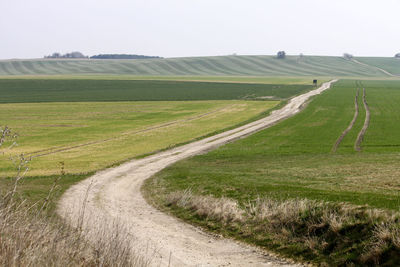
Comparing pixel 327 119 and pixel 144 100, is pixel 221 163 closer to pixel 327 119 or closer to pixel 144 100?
pixel 327 119

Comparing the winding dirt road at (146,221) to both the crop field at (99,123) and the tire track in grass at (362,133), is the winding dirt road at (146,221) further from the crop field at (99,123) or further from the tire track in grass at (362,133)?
the tire track in grass at (362,133)

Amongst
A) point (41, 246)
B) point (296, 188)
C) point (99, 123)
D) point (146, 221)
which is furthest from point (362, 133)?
point (41, 246)

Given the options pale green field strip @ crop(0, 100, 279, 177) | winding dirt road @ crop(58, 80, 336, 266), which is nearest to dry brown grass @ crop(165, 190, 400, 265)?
winding dirt road @ crop(58, 80, 336, 266)

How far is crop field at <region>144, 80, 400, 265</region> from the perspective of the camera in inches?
572

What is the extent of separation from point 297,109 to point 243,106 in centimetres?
1151

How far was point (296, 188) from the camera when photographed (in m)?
21.6

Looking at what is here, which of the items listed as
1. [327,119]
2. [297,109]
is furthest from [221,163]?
[297,109]

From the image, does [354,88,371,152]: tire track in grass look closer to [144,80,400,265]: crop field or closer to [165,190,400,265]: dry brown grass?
[144,80,400,265]: crop field

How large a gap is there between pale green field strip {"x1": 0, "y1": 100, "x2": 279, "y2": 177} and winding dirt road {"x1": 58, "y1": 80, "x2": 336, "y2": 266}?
4.15 meters

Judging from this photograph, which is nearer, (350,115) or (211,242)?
(211,242)

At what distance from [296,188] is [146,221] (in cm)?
730

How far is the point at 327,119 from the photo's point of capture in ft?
201

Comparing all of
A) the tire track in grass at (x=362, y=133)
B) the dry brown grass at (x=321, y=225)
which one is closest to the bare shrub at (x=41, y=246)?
the dry brown grass at (x=321, y=225)

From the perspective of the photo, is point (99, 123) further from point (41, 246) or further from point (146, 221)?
point (41, 246)
